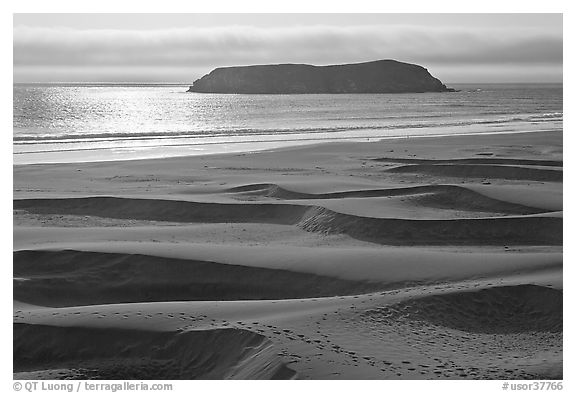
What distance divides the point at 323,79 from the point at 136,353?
1213 inches

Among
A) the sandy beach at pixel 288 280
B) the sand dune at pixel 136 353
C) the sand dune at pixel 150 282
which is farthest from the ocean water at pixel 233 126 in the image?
the sand dune at pixel 136 353

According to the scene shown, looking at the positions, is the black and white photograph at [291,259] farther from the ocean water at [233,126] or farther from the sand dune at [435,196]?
the ocean water at [233,126]

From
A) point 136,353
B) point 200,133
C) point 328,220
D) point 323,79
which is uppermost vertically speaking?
point 323,79

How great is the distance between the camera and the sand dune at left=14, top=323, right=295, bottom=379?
181 inches

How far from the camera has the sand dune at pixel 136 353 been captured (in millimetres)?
4602

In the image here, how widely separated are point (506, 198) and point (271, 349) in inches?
203

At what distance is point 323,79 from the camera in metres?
34.8

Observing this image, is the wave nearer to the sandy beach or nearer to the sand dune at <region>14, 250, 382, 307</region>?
the sandy beach

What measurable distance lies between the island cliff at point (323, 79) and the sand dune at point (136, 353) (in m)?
20.6

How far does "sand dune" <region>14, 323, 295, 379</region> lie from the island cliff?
20.6 m

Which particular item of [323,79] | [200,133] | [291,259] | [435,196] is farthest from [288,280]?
[323,79]

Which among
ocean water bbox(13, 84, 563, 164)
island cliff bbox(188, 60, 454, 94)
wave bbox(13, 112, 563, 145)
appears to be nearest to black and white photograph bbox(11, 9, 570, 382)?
ocean water bbox(13, 84, 563, 164)

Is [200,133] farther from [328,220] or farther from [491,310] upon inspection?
[491,310]
